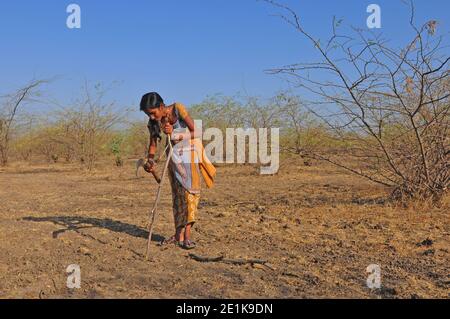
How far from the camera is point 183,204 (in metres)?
4.54

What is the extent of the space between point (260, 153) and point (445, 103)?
29.5 feet

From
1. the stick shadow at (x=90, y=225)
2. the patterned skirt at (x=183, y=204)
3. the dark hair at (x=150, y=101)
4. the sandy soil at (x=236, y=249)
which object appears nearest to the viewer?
the sandy soil at (x=236, y=249)

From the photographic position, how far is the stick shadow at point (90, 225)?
16.8ft

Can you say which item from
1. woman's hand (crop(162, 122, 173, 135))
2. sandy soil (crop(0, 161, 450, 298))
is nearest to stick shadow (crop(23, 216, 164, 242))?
sandy soil (crop(0, 161, 450, 298))

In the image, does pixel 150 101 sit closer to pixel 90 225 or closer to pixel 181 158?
pixel 181 158

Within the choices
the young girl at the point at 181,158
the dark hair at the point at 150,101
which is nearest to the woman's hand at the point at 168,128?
the young girl at the point at 181,158

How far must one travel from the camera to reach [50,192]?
384 inches

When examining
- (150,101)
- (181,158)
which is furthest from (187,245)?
(150,101)

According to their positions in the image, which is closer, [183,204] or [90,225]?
[183,204]

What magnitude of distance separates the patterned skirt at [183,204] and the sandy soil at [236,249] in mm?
298

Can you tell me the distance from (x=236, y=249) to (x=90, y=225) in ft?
6.51

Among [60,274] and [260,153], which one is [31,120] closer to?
[260,153]

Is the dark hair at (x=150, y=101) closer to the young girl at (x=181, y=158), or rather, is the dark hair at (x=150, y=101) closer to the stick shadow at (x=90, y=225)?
the young girl at (x=181, y=158)

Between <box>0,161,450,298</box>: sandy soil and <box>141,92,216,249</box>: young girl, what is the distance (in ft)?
1.02
